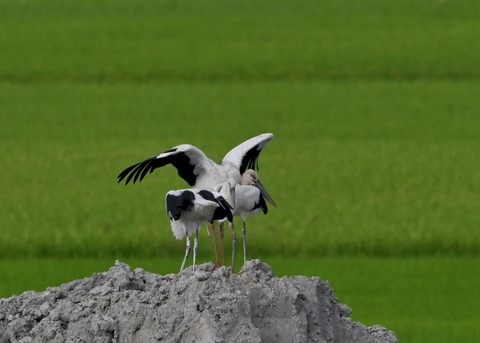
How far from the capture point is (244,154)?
8562 mm

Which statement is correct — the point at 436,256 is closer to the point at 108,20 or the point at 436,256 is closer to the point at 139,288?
the point at 139,288

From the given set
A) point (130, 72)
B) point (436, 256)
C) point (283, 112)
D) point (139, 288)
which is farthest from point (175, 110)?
point (139, 288)

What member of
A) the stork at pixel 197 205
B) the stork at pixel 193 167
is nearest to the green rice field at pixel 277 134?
the stork at pixel 193 167

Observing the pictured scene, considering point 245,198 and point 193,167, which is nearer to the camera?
point 245,198

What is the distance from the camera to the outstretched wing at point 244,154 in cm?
846

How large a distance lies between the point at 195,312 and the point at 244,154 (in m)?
1.30

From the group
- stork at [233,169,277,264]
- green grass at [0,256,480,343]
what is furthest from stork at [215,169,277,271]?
green grass at [0,256,480,343]

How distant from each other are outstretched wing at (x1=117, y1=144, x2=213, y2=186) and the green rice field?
11.2 ft

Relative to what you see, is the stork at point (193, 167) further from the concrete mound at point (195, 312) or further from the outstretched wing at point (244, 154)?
the concrete mound at point (195, 312)

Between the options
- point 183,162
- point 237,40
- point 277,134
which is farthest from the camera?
point 237,40

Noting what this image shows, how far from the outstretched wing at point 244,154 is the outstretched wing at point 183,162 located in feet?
0.82

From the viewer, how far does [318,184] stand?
18.6m

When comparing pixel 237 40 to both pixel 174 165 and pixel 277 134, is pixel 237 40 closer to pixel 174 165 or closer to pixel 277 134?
pixel 277 134

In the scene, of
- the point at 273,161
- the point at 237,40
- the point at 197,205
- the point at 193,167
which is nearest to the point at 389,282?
the point at 193,167
